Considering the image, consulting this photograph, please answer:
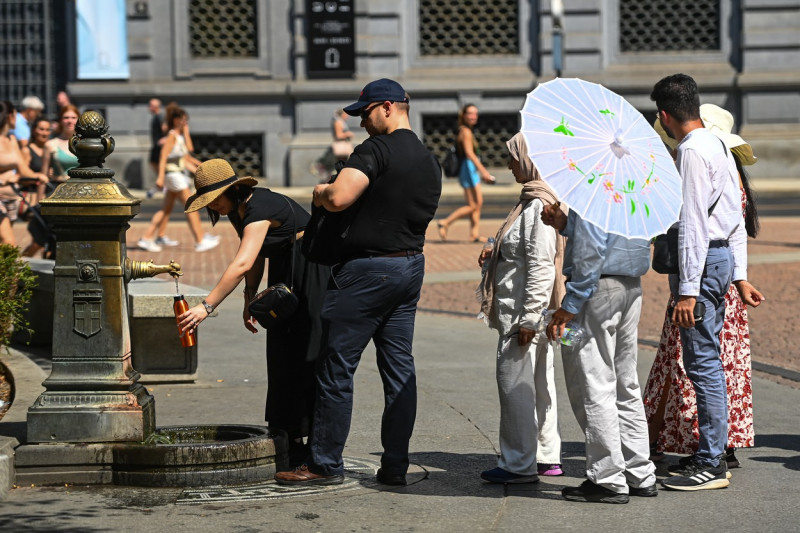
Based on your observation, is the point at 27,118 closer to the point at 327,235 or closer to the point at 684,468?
the point at 327,235

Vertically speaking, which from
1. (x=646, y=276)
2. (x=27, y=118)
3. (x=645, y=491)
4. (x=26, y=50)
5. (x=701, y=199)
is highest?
(x=26, y=50)

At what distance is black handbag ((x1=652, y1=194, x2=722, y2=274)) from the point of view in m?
6.24

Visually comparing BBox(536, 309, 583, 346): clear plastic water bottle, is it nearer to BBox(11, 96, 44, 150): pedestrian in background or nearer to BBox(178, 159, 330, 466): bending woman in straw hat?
BBox(178, 159, 330, 466): bending woman in straw hat

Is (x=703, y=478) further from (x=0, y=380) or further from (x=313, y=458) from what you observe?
(x=0, y=380)

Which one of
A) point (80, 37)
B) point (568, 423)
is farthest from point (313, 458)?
point (80, 37)

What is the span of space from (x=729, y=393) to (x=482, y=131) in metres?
20.4

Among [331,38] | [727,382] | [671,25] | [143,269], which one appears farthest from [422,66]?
[143,269]

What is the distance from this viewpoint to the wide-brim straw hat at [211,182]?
6250 mm

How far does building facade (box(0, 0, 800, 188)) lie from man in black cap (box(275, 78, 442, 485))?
19542 mm

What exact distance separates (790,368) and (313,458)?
4417 millimetres

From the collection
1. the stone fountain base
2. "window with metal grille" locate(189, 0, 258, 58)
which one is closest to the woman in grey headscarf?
the stone fountain base

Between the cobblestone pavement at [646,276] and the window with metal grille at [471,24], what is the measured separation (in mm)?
8069

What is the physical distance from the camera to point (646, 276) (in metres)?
13.8

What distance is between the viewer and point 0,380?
704 cm
